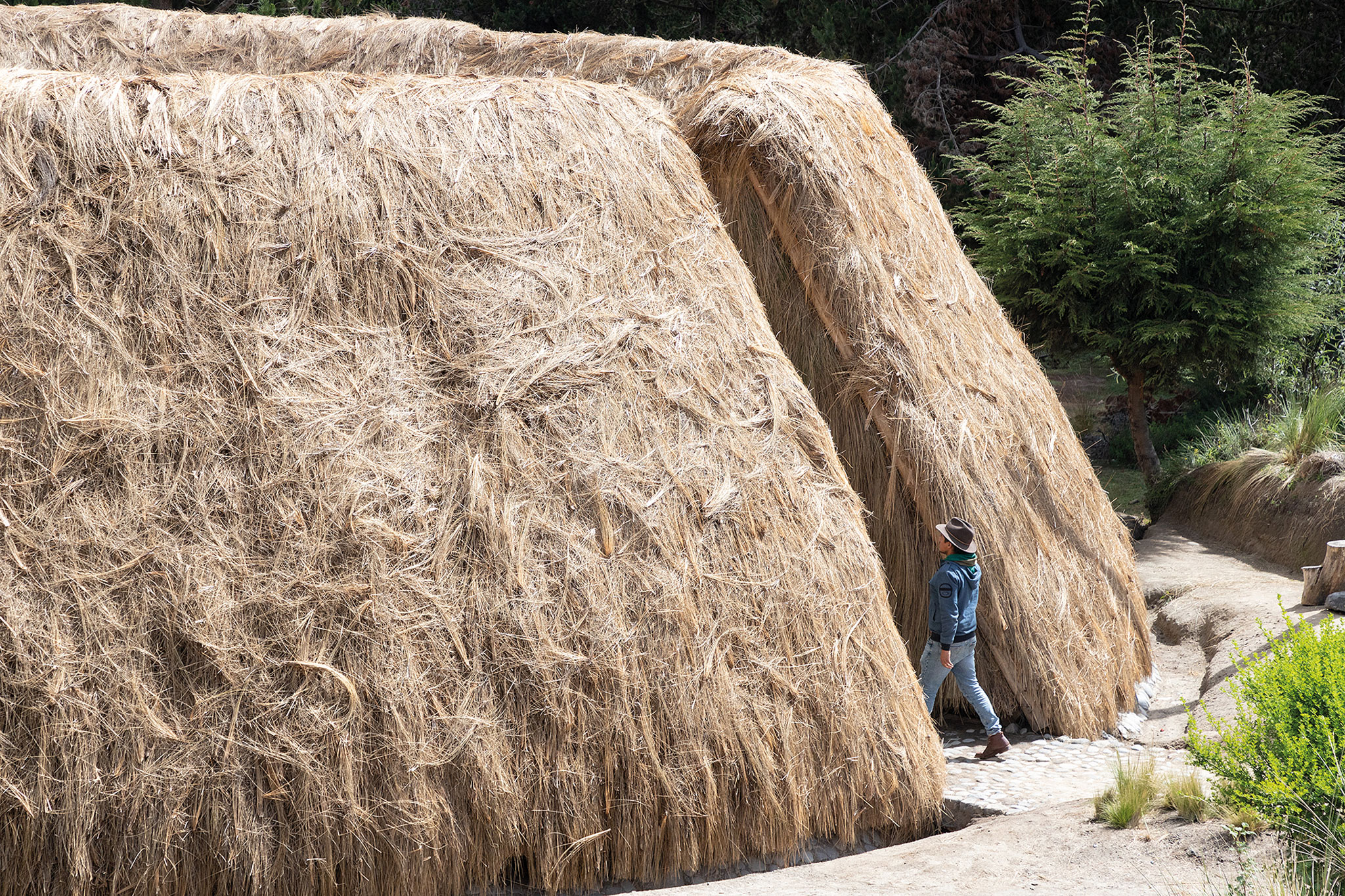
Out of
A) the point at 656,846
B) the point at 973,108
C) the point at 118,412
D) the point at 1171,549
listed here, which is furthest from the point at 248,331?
the point at 973,108

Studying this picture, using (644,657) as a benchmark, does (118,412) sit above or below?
above

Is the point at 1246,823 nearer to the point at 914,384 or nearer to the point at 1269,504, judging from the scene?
the point at 914,384

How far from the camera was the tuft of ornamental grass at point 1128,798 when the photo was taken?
4.60m

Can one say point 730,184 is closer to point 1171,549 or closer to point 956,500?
point 956,500

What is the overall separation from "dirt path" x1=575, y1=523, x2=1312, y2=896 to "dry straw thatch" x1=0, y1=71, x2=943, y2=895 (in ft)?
0.92

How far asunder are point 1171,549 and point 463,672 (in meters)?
8.81

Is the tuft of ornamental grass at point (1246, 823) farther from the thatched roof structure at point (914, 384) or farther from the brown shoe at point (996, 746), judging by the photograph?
the thatched roof structure at point (914, 384)

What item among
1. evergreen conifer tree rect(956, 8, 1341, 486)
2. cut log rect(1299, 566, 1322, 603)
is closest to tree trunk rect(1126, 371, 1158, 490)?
evergreen conifer tree rect(956, 8, 1341, 486)

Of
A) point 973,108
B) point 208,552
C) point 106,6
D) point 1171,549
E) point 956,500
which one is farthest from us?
point 973,108

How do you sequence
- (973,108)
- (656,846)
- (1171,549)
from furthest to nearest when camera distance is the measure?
(973,108)
(1171,549)
(656,846)

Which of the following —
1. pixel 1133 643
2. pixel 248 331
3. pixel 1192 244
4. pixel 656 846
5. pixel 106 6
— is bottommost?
pixel 656 846

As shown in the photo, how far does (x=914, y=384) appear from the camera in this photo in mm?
6133

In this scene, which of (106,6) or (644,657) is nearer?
(644,657)

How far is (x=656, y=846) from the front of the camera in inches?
179
